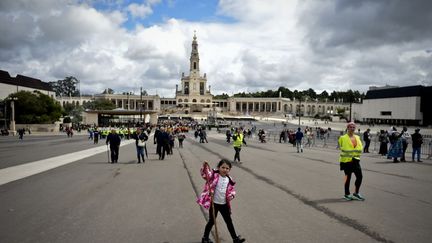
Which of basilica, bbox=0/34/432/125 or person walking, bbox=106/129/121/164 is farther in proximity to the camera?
basilica, bbox=0/34/432/125

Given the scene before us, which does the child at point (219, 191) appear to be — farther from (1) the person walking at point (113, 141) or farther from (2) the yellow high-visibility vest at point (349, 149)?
(1) the person walking at point (113, 141)

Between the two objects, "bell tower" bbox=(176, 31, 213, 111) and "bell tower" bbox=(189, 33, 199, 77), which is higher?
"bell tower" bbox=(189, 33, 199, 77)

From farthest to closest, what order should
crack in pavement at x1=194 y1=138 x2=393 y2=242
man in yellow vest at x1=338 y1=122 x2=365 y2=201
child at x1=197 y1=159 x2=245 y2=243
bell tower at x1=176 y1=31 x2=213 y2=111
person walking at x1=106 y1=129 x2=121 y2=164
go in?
bell tower at x1=176 y1=31 x2=213 y2=111
person walking at x1=106 y1=129 x2=121 y2=164
man in yellow vest at x1=338 y1=122 x2=365 y2=201
crack in pavement at x1=194 y1=138 x2=393 y2=242
child at x1=197 y1=159 x2=245 y2=243

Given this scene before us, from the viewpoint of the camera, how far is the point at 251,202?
28.3 ft

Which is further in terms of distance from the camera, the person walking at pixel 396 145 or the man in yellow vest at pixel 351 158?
the person walking at pixel 396 145

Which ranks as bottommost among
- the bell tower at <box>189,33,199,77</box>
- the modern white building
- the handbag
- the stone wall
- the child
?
the stone wall

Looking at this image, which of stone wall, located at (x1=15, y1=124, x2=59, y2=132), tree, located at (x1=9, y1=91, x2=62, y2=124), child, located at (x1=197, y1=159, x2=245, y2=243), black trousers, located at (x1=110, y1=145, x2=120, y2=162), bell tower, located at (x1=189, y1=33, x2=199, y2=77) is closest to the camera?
child, located at (x1=197, y1=159, x2=245, y2=243)

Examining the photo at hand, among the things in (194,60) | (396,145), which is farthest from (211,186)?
(194,60)

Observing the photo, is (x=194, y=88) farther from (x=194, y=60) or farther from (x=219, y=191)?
(x=219, y=191)

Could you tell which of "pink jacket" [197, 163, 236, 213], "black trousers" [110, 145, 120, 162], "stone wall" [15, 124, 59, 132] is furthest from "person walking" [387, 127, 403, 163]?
"stone wall" [15, 124, 59, 132]

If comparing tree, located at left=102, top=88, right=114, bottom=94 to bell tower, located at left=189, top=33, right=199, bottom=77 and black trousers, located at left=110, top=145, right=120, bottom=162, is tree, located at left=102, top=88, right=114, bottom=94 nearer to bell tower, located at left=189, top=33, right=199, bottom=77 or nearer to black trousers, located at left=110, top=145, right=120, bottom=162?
bell tower, located at left=189, top=33, right=199, bottom=77

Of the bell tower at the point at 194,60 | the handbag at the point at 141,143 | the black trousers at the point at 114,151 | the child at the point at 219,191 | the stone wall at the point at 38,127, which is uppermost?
the bell tower at the point at 194,60

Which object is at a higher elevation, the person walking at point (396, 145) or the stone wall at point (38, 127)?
the person walking at point (396, 145)

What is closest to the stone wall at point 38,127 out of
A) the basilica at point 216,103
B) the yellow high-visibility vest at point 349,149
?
the basilica at point 216,103
